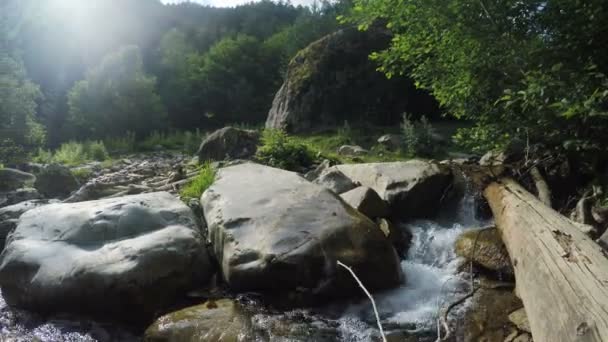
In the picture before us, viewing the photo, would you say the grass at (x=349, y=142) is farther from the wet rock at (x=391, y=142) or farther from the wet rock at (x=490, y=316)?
the wet rock at (x=490, y=316)

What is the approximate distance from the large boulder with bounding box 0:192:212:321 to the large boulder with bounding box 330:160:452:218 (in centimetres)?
278

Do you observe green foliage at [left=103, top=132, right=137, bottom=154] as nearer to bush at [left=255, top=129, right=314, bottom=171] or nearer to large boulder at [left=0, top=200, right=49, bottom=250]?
bush at [left=255, top=129, right=314, bottom=171]

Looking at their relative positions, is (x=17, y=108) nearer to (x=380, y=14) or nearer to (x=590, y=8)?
(x=380, y=14)

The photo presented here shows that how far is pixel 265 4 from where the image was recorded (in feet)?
196

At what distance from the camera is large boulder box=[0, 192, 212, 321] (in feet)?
12.0

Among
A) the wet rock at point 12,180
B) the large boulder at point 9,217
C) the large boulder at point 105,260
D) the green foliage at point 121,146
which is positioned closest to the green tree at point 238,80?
the green foliage at point 121,146

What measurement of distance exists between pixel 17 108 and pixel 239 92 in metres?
19.2

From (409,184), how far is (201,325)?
3.63 m

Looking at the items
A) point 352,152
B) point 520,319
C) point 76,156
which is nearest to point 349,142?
point 352,152

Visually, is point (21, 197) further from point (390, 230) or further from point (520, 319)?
point (520, 319)

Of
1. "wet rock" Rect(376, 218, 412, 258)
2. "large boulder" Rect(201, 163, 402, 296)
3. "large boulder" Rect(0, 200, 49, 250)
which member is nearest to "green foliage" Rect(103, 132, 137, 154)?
"large boulder" Rect(0, 200, 49, 250)

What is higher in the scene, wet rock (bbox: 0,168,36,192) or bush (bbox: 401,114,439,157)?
bush (bbox: 401,114,439,157)

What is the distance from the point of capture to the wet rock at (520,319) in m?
3.28

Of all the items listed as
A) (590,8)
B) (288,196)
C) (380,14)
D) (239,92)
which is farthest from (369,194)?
(239,92)
